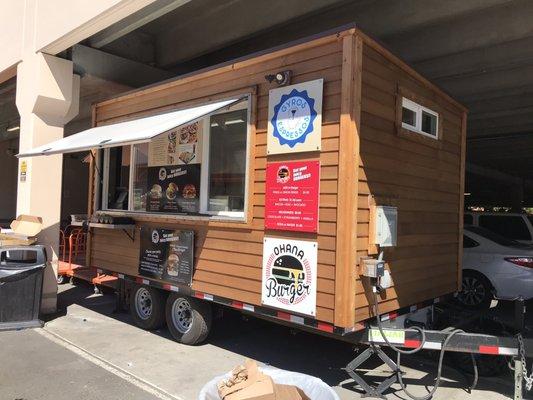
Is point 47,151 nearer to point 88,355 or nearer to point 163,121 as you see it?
point 163,121

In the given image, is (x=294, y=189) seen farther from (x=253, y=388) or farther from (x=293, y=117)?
(x=253, y=388)

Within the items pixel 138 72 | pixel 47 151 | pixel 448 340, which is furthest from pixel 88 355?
pixel 138 72

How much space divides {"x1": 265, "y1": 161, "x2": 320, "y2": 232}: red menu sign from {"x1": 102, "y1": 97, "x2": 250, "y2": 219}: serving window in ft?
1.36

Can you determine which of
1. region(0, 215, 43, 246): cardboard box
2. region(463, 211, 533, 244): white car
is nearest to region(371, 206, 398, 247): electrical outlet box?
region(0, 215, 43, 246): cardboard box

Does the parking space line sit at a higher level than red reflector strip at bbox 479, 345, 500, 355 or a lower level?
lower

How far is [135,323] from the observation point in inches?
274

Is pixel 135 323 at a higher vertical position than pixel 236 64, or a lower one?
lower

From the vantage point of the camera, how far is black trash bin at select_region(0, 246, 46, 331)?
21.8 feet

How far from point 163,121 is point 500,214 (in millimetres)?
7732

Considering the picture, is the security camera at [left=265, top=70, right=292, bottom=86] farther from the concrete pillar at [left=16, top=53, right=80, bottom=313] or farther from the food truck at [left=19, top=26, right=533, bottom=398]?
the concrete pillar at [left=16, top=53, right=80, bottom=313]

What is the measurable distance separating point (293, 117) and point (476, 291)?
5.47 meters

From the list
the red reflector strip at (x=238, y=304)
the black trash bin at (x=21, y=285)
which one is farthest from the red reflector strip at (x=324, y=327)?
the black trash bin at (x=21, y=285)

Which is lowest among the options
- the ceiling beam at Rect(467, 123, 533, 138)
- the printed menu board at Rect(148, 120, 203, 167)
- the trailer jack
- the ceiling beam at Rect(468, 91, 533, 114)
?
the trailer jack

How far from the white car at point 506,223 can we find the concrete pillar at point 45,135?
26.1ft
